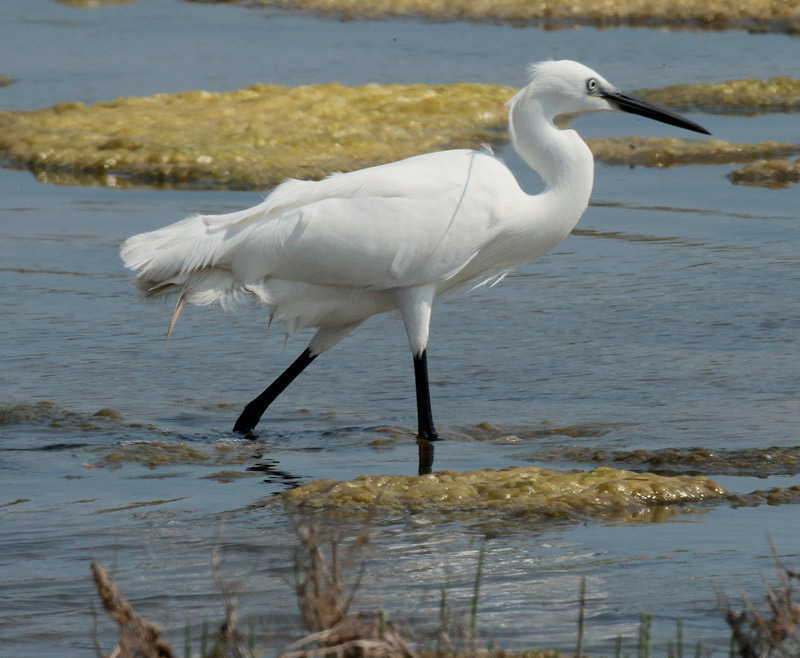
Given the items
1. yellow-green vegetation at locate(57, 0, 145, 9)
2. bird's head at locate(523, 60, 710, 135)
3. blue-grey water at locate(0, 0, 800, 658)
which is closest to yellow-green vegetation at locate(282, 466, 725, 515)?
blue-grey water at locate(0, 0, 800, 658)

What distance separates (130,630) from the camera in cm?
266

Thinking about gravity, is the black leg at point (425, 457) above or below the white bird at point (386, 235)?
below

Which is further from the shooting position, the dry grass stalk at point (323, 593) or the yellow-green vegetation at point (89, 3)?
the yellow-green vegetation at point (89, 3)

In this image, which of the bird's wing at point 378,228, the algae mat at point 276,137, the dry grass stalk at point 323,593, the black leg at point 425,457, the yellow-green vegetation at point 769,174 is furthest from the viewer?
the algae mat at point 276,137

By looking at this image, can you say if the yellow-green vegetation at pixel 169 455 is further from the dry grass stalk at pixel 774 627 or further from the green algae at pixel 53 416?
the dry grass stalk at pixel 774 627

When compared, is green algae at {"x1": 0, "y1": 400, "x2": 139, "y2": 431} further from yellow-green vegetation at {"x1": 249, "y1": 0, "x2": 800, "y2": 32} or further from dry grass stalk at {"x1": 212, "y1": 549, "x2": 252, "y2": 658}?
yellow-green vegetation at {"x1": 249, "y1": 0, "x2": 800, "y2": 32}

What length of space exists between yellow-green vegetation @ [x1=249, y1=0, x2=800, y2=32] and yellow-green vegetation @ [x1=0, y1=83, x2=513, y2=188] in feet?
23.8

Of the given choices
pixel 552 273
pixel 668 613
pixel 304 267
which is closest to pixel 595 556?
pixel 668 613

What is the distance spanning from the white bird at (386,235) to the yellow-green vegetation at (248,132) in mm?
4799

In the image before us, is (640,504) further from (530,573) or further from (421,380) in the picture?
(421,380)

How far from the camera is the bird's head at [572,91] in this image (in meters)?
5.76

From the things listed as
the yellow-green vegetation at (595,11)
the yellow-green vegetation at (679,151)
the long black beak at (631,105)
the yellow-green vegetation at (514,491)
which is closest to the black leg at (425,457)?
the yellow-green vegetation at (514,491)

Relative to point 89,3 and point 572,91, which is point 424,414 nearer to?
point 572,91

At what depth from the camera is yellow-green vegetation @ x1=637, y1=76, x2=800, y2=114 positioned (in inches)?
508
